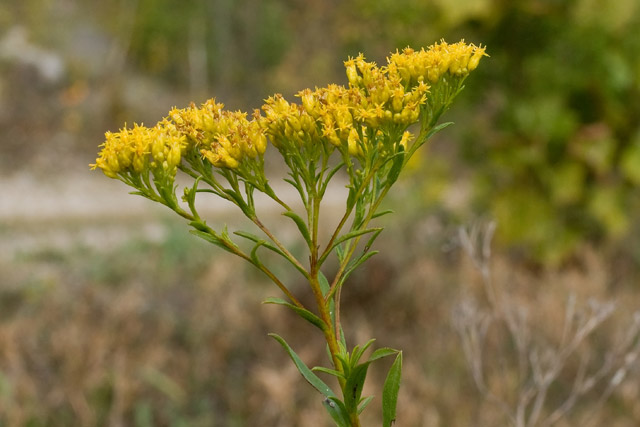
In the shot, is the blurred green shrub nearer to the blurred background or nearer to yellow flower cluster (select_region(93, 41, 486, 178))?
the blurred background

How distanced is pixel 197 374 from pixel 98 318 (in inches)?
40.1

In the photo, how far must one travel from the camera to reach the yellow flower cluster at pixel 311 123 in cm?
118

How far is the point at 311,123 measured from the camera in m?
1.20

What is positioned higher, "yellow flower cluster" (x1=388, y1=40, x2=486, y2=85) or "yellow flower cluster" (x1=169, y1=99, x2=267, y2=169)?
"yellow flower cluster" (x1=388, y1=40, x2=486, y2=85)

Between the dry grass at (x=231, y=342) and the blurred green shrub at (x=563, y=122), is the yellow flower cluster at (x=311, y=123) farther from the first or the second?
the blurred green shrub at (x=563, y=122)

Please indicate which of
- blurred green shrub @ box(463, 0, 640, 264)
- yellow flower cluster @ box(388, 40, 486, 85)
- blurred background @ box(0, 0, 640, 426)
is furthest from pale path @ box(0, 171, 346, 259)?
yellow flower cluster @ box(388, 40, 486, 85)

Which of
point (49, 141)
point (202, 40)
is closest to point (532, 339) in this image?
point (49, 141)

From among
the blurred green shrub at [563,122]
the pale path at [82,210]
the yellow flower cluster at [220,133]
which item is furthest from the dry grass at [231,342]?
the pale path at [82,210]

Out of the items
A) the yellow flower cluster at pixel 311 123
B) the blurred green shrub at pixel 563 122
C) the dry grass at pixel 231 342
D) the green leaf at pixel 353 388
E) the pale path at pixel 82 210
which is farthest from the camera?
the pale path at pixel 82 210

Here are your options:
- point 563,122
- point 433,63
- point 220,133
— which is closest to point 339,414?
point 220,133

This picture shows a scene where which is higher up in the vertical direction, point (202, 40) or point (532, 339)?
point (202, 40)

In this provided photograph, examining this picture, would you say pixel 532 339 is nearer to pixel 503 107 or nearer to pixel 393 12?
pixel 503 107

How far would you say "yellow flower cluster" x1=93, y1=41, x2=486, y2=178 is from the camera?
1180mm

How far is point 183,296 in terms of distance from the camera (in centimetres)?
514
